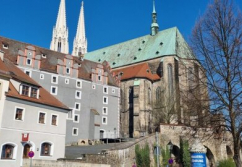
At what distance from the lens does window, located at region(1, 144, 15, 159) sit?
68.8 feet

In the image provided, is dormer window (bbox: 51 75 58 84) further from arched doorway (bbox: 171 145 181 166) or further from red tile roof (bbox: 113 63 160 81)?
arched doorway (bbox: 171 145 181 166)

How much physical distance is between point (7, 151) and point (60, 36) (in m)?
76.3

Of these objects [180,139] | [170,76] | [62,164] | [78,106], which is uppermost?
[170,76]

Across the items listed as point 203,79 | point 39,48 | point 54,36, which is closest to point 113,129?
point 39,48

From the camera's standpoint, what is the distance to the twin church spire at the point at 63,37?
93312 mm

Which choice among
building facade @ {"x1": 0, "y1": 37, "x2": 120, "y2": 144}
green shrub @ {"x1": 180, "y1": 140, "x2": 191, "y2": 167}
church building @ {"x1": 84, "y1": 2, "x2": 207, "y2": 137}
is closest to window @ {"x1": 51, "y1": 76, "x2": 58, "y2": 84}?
building facade @ {"x1": 0, "y1": 37, "x2": 120, "y2": 144}

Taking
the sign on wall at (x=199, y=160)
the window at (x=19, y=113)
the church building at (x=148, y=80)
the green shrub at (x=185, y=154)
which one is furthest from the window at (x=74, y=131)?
the sign on wall at (x=199, y=160)

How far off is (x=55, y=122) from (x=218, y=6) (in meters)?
16.5

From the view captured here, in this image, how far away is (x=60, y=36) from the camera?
93750mm

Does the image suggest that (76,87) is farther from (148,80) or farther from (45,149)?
(45,149)

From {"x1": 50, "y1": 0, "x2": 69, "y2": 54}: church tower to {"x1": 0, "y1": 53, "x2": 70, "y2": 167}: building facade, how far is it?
225 feet

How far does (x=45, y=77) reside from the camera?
130 ft

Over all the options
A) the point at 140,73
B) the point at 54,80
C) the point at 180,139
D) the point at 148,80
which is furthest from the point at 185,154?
the point at 140,73

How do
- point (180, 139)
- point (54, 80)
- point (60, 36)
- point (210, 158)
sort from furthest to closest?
point (60, 36)
point (54, 80)
point (210, 158)
point (180, 139)
